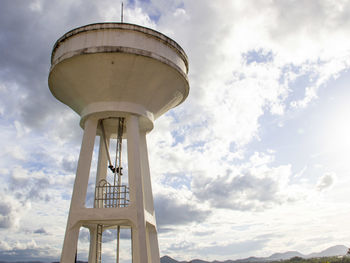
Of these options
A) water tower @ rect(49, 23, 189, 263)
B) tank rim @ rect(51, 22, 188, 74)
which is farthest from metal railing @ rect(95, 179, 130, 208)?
tank rim @ rect(51, 22, 188, 74)

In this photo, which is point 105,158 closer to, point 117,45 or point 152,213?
point 152,213

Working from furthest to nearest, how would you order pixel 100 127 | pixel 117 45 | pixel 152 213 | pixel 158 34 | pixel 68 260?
pixel 100 127, pixel 152 213, pixel 158 34, pixel 117 45, pixel 68 260

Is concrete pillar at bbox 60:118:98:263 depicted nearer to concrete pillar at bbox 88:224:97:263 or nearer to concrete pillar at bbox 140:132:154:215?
concrete pillar at bbox 88:224:97:263

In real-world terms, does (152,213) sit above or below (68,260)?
above

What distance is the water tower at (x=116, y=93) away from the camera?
460 inches

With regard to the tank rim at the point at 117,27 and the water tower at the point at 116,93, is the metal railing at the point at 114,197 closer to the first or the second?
the water tower at the point at 116,93

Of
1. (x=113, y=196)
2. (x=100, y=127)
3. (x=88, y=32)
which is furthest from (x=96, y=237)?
(x=88, y=32)

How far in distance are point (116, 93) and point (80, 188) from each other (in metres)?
3.81

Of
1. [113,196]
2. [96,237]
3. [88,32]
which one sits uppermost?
[88,32]

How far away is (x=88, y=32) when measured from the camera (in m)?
12.3

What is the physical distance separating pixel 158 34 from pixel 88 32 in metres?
2.64

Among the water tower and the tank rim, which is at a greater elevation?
the tank rim

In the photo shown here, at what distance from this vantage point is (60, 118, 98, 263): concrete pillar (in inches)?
440

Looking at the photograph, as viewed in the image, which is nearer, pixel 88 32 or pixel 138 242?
pixel 138 242
